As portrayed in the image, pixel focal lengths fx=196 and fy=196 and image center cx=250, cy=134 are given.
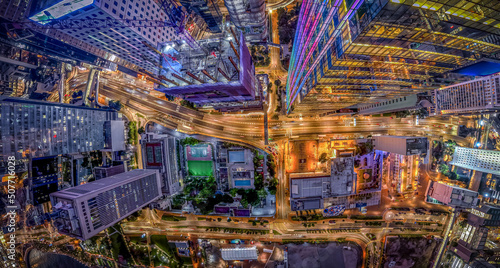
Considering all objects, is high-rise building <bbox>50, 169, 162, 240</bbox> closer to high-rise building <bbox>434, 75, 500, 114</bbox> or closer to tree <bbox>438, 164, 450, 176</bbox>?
high-rise building <bbox>434, 75, 500, 114</bbox>

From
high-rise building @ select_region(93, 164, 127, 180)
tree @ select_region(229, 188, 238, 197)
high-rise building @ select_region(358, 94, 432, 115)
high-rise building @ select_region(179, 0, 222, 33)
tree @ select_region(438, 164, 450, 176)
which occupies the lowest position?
tree @ select_region(229, 188, 238, 197)

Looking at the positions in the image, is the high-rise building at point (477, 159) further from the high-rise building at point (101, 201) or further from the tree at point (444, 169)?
the high-rise building at point (101, 201)

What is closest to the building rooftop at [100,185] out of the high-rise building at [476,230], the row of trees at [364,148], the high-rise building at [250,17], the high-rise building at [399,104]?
the high-rise building at [250,17]

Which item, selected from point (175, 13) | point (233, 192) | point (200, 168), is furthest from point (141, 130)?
point (175, 13)

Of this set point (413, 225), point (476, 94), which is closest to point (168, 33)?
point (476, 94)

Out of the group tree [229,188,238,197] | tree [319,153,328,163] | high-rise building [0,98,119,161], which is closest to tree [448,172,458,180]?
tree [319,153,328,163]

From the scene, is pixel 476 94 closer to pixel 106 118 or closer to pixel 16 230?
pixel 106 118
